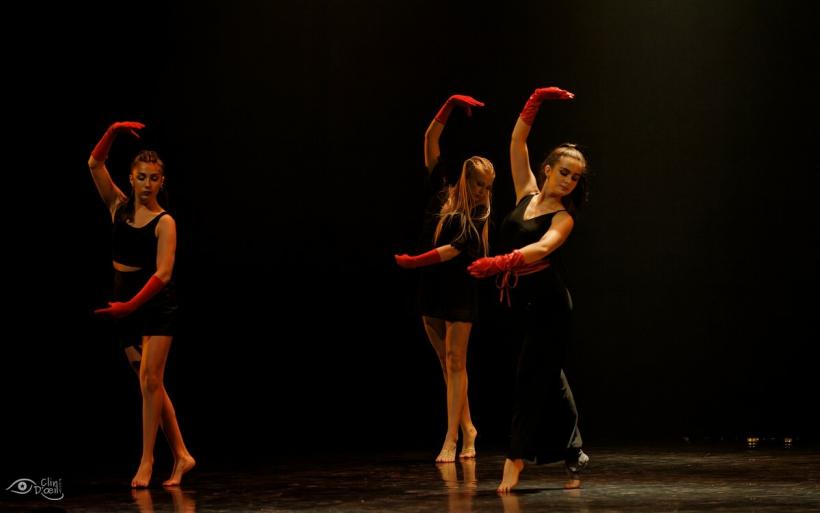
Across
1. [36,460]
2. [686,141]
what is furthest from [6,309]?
[686,141]

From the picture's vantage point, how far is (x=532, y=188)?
4.15 metres

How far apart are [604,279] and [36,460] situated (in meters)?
3.38

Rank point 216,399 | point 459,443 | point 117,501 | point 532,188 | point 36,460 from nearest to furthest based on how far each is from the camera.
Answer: point 117,501 → point 532,188 → point 36,460 → point 459,443 → point 216,399

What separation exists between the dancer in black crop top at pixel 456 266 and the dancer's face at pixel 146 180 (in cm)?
133

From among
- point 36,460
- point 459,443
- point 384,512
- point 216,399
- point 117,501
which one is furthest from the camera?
point 216,399

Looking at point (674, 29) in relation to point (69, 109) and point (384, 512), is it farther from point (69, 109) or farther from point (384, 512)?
point (384, 512)

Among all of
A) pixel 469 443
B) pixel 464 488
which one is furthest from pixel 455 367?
pixel 464 488

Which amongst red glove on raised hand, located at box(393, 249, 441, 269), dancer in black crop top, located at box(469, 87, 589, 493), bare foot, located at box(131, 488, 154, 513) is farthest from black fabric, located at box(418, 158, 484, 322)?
bare foot, located at box(131, 488, 154, 513)

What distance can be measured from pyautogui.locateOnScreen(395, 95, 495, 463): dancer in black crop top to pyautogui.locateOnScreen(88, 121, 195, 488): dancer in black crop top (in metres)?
1.28

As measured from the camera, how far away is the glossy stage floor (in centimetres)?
365

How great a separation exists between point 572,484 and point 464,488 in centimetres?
41

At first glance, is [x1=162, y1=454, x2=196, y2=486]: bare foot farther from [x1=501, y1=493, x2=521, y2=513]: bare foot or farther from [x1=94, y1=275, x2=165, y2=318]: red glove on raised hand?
[x1=501, y1=493, x2=521, y2=513]: bare foot

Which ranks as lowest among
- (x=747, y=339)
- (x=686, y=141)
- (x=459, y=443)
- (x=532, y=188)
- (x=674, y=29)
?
(x=459, y=443)

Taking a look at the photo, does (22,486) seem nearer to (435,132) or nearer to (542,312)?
(542,312)
